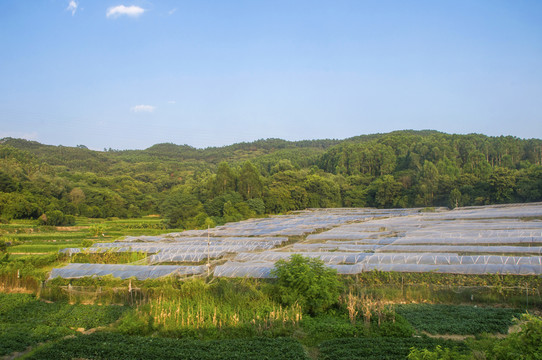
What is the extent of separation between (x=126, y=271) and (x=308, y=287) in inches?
352

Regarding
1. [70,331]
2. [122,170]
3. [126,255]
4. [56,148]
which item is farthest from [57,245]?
[56,148]

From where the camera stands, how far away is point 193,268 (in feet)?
56.3

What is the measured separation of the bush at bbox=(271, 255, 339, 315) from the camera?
1236cm

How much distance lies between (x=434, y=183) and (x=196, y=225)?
34.7 metres

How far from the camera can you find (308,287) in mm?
12625

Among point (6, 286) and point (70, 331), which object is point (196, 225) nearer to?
point (6, 286)

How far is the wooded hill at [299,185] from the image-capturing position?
4588cm

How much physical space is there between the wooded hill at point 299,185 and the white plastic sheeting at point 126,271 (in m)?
24.1

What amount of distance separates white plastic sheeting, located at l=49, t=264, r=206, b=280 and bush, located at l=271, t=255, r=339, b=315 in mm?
5449

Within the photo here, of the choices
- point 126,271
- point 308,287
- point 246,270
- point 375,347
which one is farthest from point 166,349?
point 126,271

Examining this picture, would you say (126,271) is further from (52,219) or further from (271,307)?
(52,219)

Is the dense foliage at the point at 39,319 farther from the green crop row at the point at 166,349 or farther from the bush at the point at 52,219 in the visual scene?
the bush at the point at 52,219

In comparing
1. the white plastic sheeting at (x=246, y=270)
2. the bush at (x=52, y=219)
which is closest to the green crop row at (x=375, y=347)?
the white plastic sheeting at (x=246, y=270)

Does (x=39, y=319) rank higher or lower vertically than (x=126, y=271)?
lower
